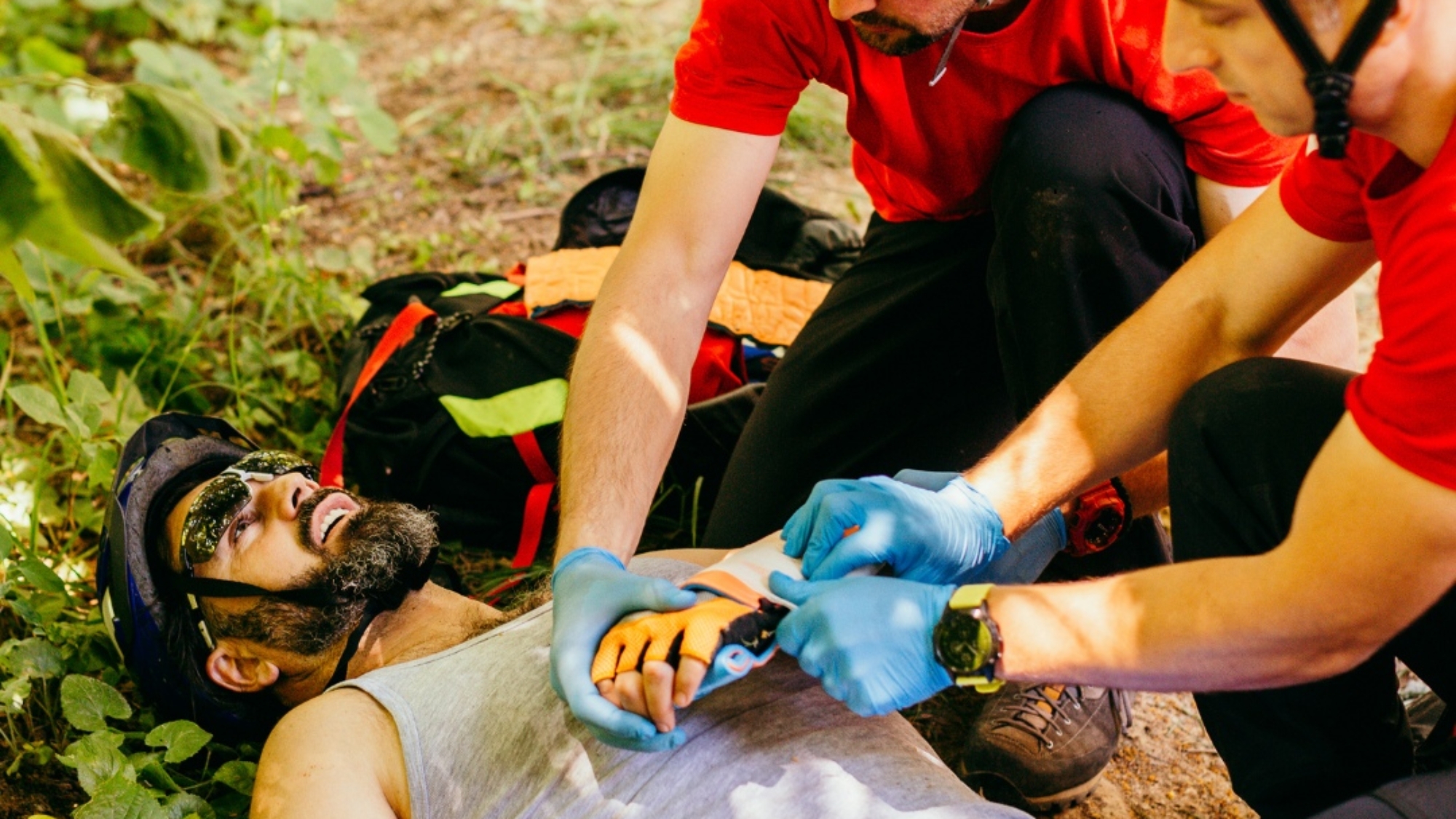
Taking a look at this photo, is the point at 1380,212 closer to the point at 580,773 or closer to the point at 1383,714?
the point at 1383,714

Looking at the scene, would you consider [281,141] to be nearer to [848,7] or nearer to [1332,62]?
[848,7]

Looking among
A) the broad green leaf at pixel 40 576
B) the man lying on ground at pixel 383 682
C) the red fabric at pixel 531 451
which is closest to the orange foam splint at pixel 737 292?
the red fabric at pixel 531 451

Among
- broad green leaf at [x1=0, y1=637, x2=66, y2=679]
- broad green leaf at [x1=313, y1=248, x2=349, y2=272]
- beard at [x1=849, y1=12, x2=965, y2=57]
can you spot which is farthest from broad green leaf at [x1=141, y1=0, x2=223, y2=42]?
beard at [x1=849, y1=12, x2=965, y2=57]

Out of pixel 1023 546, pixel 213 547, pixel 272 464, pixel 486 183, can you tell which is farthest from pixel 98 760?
pixel 486 183

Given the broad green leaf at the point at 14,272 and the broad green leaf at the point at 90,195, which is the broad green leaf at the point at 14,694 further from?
the broad green leaf at the point at 90,195

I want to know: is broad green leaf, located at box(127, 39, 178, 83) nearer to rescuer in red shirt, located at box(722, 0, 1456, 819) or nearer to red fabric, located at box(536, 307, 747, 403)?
red fabric, located at box(536, 307, 747, 403)

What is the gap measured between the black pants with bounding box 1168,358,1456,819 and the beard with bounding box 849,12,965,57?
2.63 feet

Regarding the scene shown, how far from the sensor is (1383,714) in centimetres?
158

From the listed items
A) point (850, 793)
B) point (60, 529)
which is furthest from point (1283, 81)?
point (60, 529)

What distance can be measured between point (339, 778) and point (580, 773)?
38 centimetres

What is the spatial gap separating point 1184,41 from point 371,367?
6.85 feet

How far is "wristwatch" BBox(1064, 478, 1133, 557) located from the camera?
2051 millimetres

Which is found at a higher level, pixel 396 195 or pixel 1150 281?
pixel 1150 281

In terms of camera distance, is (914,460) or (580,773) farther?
(914,460)
